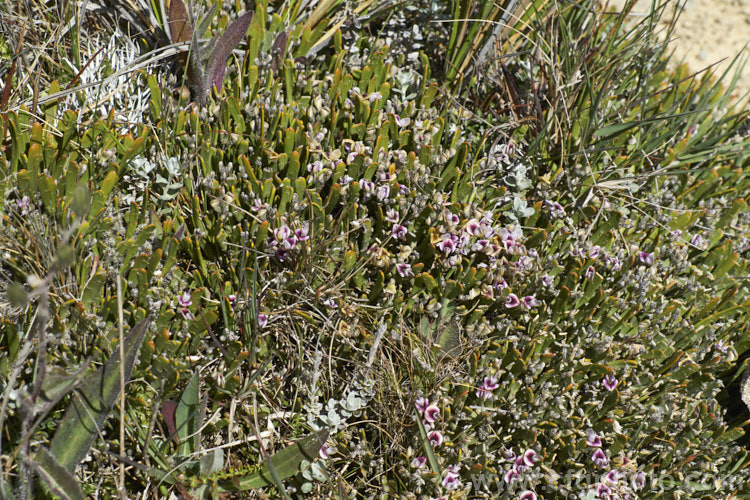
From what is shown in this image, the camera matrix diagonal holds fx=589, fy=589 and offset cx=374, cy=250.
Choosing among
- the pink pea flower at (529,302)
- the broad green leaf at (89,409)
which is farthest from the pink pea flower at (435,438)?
the broad green leaf at (89,409)

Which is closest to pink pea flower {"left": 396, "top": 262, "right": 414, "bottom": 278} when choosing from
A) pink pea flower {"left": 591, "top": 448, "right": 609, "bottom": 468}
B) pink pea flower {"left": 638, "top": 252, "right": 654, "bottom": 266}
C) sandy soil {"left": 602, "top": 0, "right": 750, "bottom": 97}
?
pink pea flower {"left": 591, "top": 448, "right": 609, "bottom": 468}

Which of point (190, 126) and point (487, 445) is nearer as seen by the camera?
point (487, 445)

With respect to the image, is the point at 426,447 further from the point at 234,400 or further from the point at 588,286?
the point at 588,286

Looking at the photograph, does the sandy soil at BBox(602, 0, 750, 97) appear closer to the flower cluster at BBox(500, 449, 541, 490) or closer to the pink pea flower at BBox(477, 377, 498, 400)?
the pink pea flower at BBox(477, 377, 498, 400)

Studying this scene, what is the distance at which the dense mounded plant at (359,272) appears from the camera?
2.54 m

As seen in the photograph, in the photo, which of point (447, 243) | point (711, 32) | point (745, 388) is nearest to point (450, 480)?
point (447, 243)

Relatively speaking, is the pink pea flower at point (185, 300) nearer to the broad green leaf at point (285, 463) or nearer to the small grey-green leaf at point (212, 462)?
the small grey-green leaf at point (212, 462)

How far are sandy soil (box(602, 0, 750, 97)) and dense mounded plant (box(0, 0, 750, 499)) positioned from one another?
1401mm

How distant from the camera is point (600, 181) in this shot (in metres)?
3.41

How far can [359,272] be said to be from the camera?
3.00 metres

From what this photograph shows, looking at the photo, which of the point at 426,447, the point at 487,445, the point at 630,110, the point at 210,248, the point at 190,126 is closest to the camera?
the point at 426,447

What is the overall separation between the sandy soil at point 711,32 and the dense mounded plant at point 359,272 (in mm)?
1401

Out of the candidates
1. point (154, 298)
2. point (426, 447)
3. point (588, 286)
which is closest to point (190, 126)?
point (154, 298)

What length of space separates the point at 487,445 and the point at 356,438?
62cm
